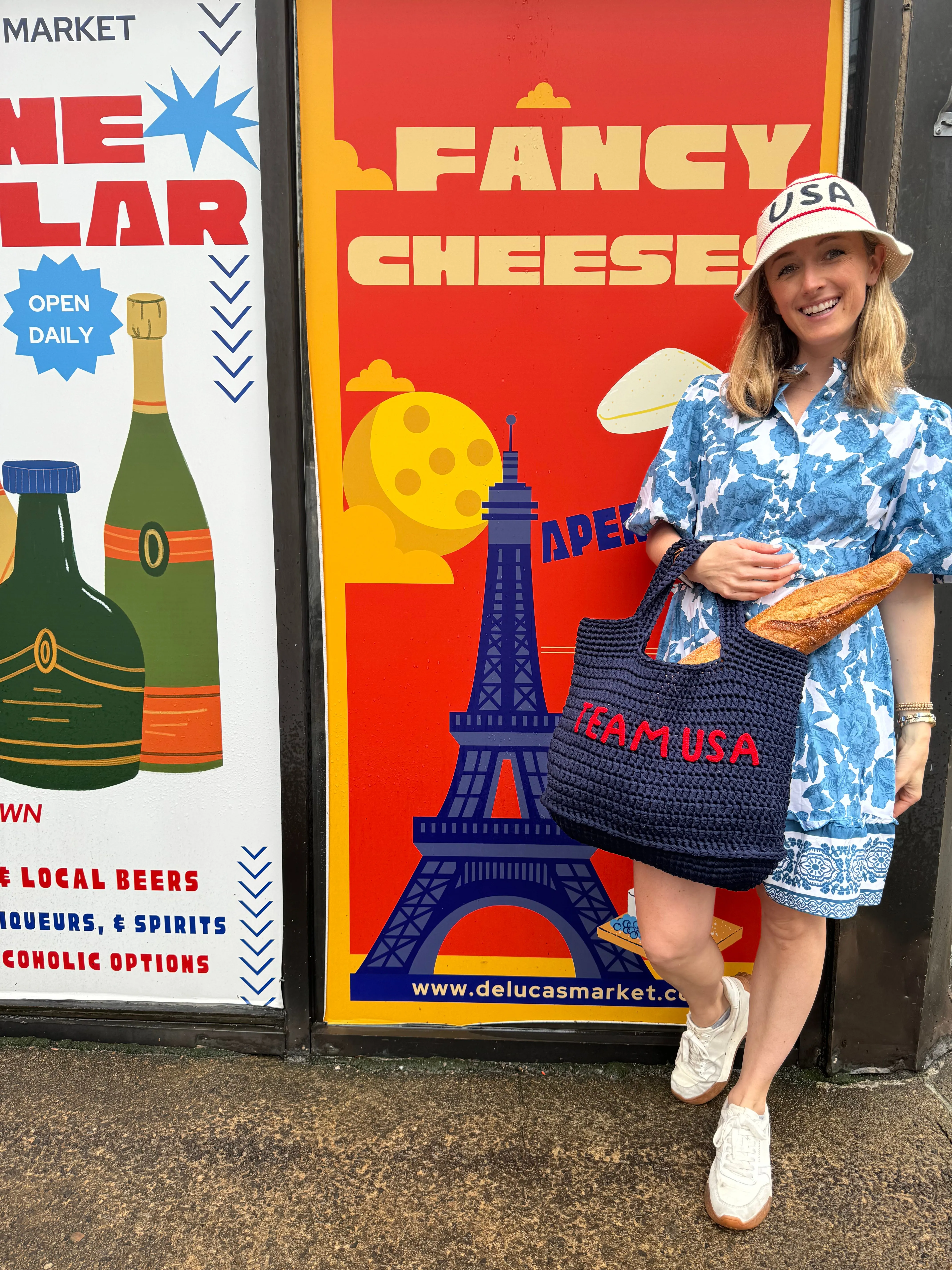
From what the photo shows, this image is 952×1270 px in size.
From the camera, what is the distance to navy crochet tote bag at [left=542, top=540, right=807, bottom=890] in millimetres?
1641

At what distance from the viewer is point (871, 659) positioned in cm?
186

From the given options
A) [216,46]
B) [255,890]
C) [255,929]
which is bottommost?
[255,929]

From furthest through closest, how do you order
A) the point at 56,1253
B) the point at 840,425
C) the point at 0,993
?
the point at 0,993, the point at 56,1253, the point at 840,425

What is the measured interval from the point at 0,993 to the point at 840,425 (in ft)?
9.27

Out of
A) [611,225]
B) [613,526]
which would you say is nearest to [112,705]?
[613,526]

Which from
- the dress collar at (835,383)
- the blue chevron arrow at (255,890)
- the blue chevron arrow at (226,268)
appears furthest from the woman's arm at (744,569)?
the blue chevron arrow at (255,890)

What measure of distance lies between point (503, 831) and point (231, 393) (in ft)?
4.72

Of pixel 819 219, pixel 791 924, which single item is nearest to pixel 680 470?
pixel 819 219

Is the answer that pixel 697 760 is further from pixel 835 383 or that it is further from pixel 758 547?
pixel 835 383

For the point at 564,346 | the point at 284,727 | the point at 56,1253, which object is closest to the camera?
the point at 56,1253

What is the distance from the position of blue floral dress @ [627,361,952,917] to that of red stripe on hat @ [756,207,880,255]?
11.9 inches

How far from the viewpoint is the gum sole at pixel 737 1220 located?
6.38 ft

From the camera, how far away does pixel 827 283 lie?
5.79 feet

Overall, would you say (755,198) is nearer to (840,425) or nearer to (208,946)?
(840,425)
